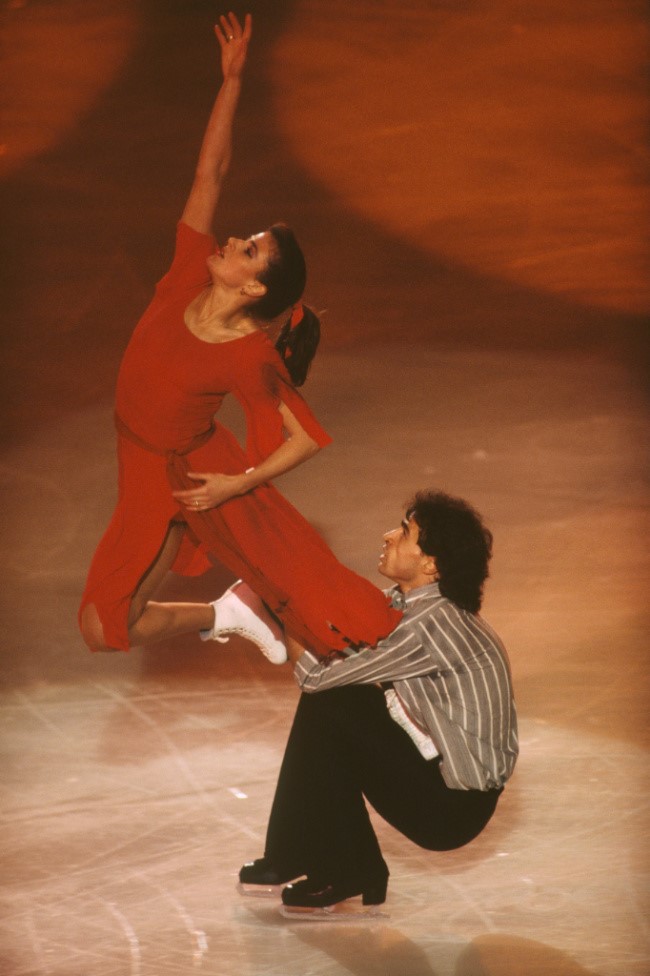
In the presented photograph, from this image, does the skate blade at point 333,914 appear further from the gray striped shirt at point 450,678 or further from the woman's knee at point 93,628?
the woman's knee at point 93,628

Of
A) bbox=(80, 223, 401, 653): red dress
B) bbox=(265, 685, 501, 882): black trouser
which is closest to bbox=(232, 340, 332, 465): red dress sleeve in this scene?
bbox=(80, 223, 401, 653): red dress

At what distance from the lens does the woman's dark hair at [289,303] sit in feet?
11.5

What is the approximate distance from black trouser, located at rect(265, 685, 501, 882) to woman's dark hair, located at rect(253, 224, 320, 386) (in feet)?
2.26

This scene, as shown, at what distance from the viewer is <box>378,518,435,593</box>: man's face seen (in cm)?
341

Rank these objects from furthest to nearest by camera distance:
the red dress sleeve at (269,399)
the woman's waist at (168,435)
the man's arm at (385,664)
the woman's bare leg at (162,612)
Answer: the woman's bare leg at (162,612), the woman's waist at (168,435), the red dress sleeve at (269,399), the man's arm at (385,664)

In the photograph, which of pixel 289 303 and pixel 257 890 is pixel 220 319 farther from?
pixel 257 890

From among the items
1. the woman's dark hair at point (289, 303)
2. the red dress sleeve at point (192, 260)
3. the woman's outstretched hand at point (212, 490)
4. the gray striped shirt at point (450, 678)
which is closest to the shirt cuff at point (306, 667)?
the gray striped shirt at point (450, 678)

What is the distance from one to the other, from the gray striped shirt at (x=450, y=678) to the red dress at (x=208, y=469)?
0.21 feet

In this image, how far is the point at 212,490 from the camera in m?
3.48

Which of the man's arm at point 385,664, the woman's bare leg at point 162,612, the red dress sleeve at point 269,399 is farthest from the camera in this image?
the woman's bare leg at point 162,612

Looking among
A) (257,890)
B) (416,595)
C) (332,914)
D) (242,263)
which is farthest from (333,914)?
(242,263)

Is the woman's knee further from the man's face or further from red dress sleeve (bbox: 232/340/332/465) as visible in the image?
the man's face

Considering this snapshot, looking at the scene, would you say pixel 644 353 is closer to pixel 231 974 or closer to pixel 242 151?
pixel 242 151

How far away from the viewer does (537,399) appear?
21.1 feet
